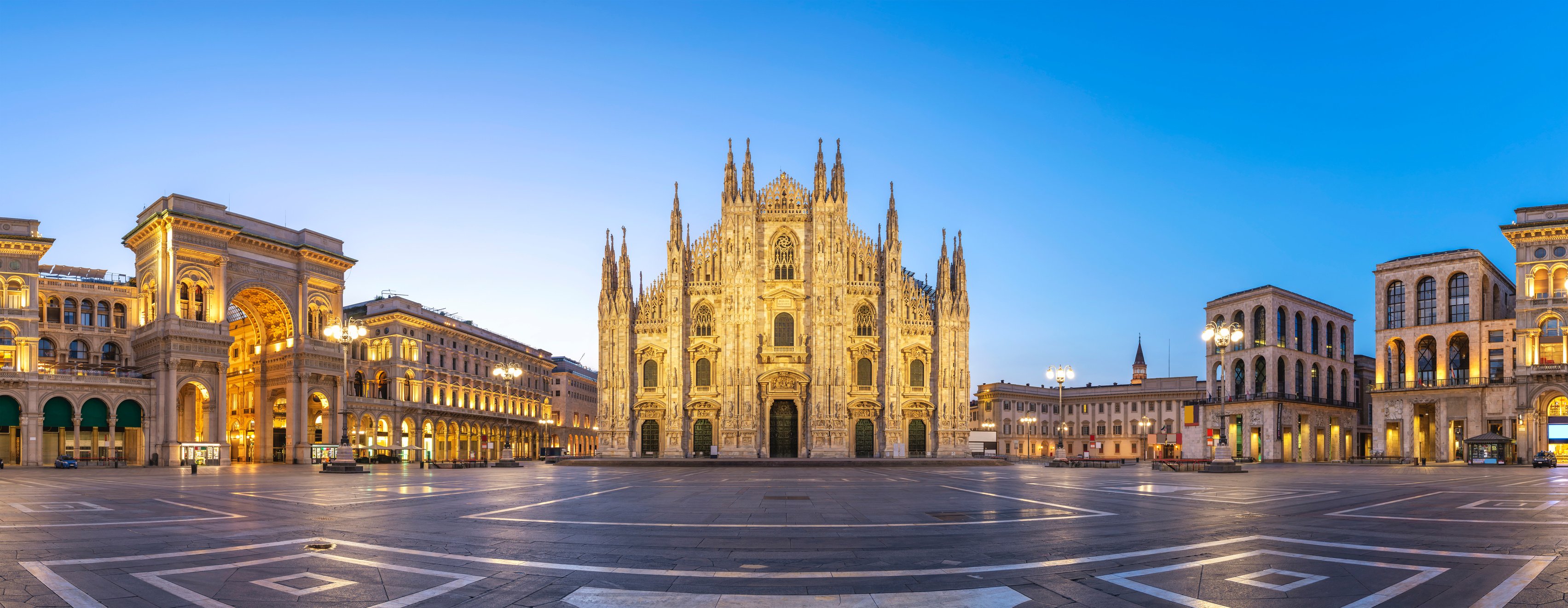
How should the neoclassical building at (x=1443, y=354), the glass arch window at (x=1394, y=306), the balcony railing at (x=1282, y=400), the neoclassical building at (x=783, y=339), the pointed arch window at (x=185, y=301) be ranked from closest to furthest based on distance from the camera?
the pointed arch window at (x=185, y=301) < the neoclassical building at (x=783, y=339) < the neoclassical building at (x=1443, y=354) < the glass arch window at (x=1394, y=306) < the balcony railing at (x=1282, y=400)

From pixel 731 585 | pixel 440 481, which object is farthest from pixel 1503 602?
pixel 440 481

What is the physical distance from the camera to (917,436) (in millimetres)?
70812

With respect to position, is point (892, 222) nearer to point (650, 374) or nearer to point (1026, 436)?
point (650, 374)

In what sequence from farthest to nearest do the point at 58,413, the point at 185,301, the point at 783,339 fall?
the point at 783,339, the point at 185,301, the point at 58,413

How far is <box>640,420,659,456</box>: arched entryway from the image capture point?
71.2m

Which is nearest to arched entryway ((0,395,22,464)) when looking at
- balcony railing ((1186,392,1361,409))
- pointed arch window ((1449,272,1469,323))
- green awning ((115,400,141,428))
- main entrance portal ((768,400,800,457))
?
green awning ((115,400,141,428))

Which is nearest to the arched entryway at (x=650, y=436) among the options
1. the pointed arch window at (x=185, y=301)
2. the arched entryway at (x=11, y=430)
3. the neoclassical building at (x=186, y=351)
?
the neoclassical building at (x=186, y=351)

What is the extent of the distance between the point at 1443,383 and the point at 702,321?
58.9 metres

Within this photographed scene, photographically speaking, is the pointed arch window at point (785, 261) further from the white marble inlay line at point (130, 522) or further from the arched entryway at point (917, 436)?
the white marble inlay line at point (130, 522)

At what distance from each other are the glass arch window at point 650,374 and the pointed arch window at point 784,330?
9286 millimetres

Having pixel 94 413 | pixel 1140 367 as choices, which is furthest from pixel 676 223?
pixel 1140 367

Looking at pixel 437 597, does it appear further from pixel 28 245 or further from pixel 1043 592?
pixel 28 245

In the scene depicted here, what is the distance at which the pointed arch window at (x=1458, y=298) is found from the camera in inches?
2958

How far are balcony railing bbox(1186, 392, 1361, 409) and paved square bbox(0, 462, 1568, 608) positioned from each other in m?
62.0
